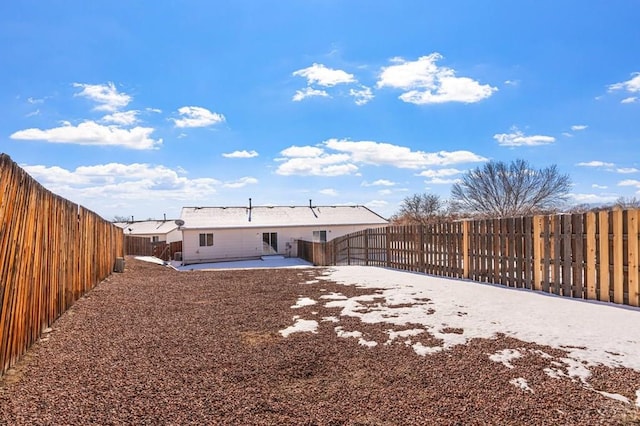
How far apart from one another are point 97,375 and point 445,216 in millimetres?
39847

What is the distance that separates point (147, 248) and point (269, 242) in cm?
821

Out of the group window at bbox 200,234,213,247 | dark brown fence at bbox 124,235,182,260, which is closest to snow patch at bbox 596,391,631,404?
dark brown fence at bbox 124,235,182,260

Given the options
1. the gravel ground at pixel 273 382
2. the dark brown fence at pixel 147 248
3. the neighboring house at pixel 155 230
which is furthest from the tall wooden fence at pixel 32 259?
the neighboring house at pixel 155 230

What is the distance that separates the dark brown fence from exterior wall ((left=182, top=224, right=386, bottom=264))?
2146mm

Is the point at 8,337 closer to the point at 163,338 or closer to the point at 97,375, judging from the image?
the point at 97,375

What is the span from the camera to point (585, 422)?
2.67 meters

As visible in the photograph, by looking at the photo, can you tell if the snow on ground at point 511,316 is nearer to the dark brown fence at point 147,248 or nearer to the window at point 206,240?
the dark brown fence at point 147,248

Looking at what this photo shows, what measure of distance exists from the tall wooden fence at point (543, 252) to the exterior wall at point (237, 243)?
17857mm

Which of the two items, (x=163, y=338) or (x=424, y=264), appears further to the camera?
(x=424, y=264)

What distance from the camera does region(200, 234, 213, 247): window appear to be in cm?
2728

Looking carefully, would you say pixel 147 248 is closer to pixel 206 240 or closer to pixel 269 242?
pixel 206 240

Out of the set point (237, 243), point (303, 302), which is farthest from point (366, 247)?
point (237, 243)

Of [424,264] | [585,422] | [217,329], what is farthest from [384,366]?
[424,264]

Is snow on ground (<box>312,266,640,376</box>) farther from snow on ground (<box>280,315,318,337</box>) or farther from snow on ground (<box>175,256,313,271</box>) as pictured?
snow on ground (<box>175,256,313,271</box>)
